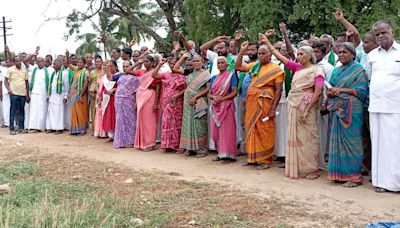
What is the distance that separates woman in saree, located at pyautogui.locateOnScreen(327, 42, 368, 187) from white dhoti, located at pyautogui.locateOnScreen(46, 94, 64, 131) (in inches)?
294

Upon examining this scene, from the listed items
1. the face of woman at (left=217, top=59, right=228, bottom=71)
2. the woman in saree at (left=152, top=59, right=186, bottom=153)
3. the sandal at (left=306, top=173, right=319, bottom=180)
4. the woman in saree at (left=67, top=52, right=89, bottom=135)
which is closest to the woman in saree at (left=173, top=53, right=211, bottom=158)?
the woman in saree at (left=152, top=59, right=186, bottom=153)

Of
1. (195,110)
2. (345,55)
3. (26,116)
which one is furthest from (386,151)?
(26,116)

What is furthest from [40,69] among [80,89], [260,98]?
[260,98]

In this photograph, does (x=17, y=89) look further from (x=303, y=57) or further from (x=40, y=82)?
(x=303, y=57)

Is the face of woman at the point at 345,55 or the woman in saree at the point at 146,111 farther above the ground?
the face of woman at the point at 345,55

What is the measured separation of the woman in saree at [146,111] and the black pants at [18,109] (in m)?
4.11

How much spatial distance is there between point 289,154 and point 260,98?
912mm

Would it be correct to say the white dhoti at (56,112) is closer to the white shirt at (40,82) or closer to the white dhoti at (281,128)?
the white shirt at (40,82)

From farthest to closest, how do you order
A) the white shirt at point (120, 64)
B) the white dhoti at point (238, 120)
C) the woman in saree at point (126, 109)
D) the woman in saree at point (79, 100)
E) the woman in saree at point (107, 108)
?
the woman in saree at point (79, 100) → the white shirt at point (120, 64) → the woman in saree at point (107, 108) → the woman in saree at point (126, 109) → the white dhoti at point (238, 120)

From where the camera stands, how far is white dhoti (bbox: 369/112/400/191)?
5.52 m

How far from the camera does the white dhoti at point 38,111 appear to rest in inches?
461

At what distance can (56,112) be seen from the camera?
449 inches

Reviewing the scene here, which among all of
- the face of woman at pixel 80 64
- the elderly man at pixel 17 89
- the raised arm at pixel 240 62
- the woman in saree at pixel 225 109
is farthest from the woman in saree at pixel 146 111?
the elderly man at pixel 17 89

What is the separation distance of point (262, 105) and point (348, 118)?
4.28 ft
